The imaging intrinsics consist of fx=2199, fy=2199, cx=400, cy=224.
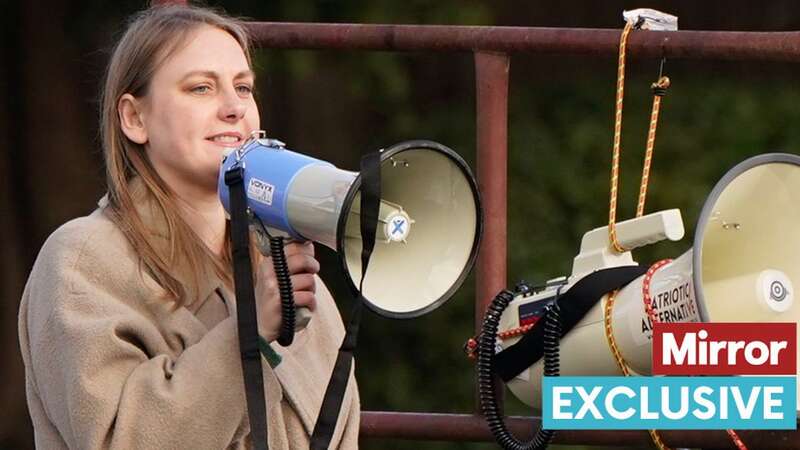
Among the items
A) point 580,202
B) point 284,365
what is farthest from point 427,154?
point 580,202

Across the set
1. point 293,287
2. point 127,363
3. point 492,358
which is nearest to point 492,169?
point 492,358

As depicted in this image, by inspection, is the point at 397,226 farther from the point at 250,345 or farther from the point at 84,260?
the point at 84,260

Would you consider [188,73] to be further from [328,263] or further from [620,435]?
[328,263]

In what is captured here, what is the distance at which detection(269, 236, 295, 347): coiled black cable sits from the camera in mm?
2938

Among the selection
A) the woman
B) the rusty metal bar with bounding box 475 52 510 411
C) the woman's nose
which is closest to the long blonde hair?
the woman

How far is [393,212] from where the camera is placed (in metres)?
2.98

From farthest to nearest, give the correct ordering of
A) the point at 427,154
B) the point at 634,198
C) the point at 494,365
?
the point at 634,198
the point at 494,365
the point at 427,154

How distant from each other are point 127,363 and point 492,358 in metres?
0.66

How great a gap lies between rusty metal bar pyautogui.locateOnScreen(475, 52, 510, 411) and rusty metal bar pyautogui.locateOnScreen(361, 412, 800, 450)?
0.05 meters

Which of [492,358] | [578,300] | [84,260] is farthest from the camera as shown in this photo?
[492,358]

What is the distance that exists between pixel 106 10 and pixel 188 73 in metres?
2.43

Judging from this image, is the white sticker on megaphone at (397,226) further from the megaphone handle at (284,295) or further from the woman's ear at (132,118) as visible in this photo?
the woman's ear at (132,118)

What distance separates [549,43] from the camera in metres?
3.49

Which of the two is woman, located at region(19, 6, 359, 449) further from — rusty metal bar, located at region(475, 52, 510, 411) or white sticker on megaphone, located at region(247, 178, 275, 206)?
rusty metal bar, located at region(475, 52, 510, 411)
